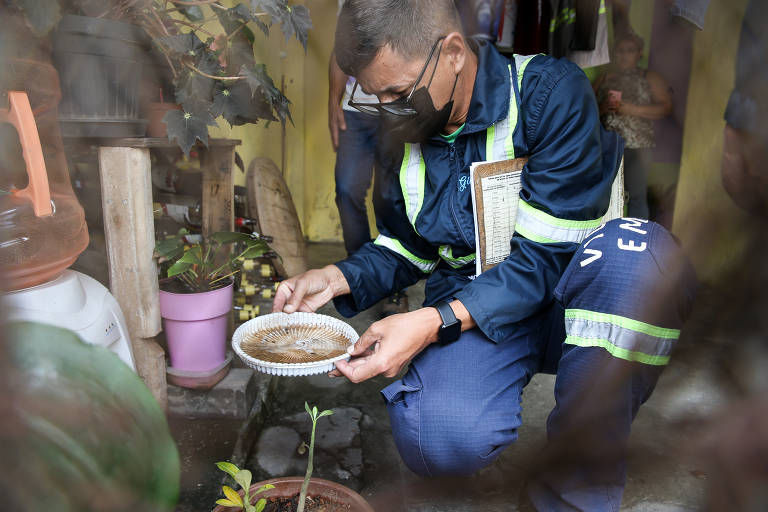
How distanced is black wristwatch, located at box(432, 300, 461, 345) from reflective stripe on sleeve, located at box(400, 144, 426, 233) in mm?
335

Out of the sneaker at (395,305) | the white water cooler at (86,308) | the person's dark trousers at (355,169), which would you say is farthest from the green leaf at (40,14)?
the sneaker at (395,305)

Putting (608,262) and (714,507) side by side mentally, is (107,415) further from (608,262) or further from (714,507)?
(608,262)

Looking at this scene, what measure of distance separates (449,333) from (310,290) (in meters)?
0.45

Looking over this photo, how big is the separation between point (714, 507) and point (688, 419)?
3cm

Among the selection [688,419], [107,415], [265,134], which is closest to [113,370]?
[107,415]

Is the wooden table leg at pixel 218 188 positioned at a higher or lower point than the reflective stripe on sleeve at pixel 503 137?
lower

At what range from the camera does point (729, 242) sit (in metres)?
0.20

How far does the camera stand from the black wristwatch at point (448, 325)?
1385 mm

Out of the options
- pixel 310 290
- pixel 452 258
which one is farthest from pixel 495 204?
pixel 310 290

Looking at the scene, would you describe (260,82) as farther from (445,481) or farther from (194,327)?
(445,481)

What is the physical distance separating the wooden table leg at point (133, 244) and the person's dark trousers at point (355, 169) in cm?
127

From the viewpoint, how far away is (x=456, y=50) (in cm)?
140

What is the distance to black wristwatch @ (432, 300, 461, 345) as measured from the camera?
138 centimetres

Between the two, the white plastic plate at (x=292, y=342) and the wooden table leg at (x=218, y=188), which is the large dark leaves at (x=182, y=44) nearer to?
the wooden table leg at (x=218, y=188)
